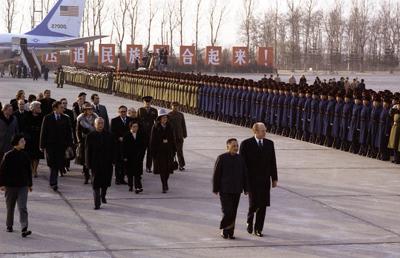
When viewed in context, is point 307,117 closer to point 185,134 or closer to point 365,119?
point 365,119

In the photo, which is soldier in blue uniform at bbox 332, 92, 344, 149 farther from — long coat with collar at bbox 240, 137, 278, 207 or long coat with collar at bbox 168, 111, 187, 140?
long coat with collar at bbox 240, 137, 278, 207

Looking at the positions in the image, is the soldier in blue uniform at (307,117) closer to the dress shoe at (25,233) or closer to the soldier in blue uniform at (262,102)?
the soldier in blue uniform at (262,102)

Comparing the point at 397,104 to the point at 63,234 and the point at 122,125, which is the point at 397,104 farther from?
the point at 63,234

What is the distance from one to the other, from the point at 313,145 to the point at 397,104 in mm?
3308

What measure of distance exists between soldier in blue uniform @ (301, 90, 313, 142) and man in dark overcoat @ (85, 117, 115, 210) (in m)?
8.98

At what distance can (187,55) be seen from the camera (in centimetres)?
7519

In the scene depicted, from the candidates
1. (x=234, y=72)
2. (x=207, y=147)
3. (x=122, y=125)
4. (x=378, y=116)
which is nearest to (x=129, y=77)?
(x=207, y=147)

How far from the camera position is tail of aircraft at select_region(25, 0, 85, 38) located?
6384cm

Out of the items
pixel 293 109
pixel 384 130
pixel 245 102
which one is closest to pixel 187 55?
pixel 245 102

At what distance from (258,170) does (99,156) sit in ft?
8.80

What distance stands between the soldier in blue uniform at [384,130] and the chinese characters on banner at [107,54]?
56.9 meters

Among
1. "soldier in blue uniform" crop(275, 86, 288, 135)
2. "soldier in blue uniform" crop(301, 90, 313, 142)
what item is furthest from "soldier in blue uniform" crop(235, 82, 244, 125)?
"soldier in blue uniform" crop(301, 90, 313, 142)

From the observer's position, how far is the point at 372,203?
12.0 metres

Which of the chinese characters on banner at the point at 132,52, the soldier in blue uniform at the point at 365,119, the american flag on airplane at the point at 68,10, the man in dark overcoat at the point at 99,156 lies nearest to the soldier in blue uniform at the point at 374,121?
the soldier in blue uniform at the point at 365,119
